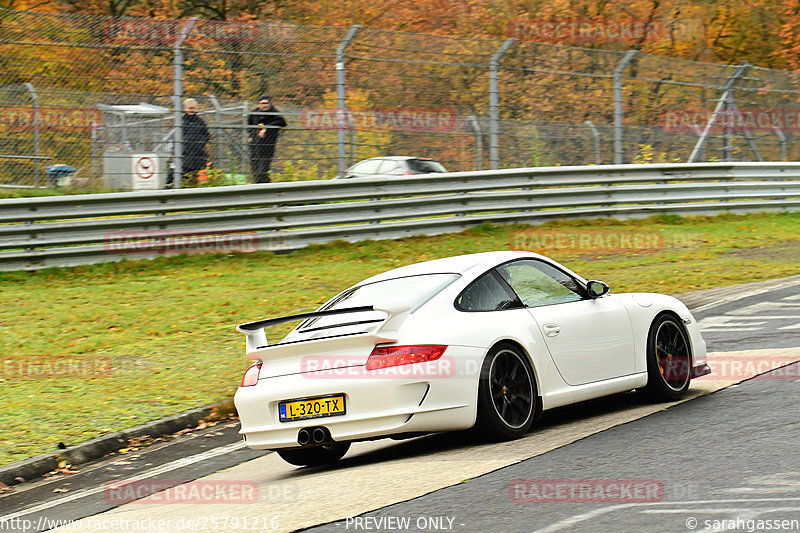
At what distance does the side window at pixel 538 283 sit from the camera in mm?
7777

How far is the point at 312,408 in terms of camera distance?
6934mm

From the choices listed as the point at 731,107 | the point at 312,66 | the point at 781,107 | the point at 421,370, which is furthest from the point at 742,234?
the point at 421,370

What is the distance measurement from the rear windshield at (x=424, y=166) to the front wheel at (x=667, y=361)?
11154 mm

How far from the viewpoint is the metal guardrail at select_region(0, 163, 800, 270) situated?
15602 mm

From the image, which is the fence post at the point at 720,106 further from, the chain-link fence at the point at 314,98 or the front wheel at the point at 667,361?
the front wheel at the point at 667,361

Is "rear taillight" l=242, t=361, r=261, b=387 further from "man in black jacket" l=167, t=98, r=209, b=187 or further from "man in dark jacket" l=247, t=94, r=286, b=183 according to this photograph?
"man in dark jacket" l=247, t=94, r=286, b=183

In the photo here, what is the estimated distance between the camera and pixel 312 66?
17.8 meters

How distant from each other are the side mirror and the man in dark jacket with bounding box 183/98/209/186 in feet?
32.0

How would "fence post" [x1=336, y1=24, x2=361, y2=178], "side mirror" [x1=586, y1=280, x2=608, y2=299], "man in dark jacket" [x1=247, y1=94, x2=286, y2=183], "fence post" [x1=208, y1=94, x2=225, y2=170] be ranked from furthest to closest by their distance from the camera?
"fence post" [x1=336, y1=24, x2=361, y2=178] < "man in dark jacket" [x1=247, y1=94, x2=286, y2=183] < "fence post" [x1=208, y1=94, x2=225, y2=170] < "side mirror" [x1=586, y1=280, x2=608, y2=299]

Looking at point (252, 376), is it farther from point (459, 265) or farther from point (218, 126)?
point (218, 126)

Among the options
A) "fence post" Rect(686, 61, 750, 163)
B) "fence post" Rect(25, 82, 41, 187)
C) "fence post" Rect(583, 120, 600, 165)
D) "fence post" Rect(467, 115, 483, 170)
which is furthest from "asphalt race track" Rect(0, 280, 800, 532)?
"fence post" Rect(686, 61, 750, 163)

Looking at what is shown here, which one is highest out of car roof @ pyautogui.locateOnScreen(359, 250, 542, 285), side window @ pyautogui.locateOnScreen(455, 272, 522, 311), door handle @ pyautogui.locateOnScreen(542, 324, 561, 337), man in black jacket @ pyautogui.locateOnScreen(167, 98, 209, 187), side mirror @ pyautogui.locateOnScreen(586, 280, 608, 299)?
man in black jacket @ pyautogui.locateOnScreen(167, 98, 209, 187)

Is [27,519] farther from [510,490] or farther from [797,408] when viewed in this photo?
[797,408]

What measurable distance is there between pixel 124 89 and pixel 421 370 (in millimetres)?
10644
